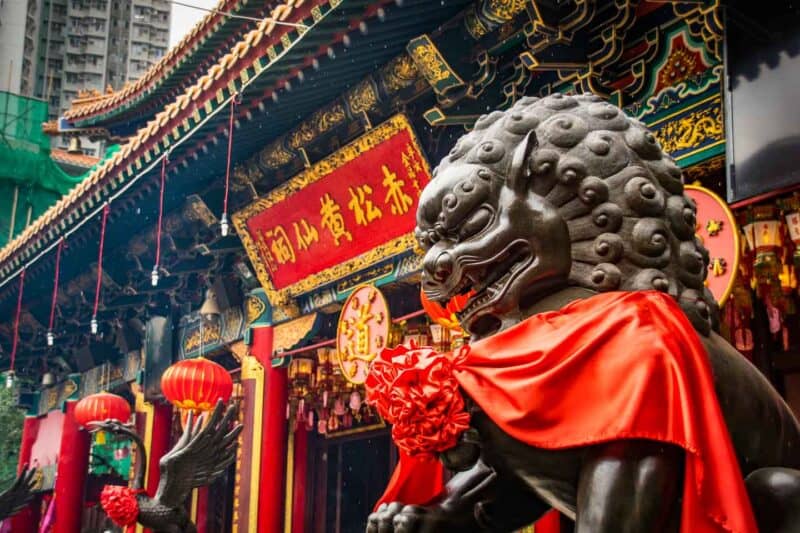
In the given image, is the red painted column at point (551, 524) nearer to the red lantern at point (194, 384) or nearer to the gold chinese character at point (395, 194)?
the gold chinese character at point (395, 194)

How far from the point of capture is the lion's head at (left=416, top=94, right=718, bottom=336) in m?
1.90

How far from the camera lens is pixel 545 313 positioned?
1.90 meters

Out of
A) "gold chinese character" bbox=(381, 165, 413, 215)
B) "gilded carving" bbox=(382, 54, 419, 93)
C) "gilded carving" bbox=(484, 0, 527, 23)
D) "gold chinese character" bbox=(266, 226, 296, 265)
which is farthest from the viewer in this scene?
"gold chinese character" bbox=(266, 226, 296, 265)

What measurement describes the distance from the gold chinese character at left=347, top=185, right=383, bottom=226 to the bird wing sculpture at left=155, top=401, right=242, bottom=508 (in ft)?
7.59

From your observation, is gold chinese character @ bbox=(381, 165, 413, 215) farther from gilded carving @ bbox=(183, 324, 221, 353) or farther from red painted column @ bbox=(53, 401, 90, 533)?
red painted column @ bbox=(53, 401, 90, 533)

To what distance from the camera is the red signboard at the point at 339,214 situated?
241 inches

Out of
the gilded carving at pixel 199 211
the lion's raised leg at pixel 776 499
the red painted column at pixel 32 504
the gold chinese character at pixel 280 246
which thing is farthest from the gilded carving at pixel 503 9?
the red painted column at pixel 32 504

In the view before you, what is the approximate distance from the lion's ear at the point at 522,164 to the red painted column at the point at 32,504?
44.9ft

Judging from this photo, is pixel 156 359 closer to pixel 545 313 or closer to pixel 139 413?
pixel 139 413

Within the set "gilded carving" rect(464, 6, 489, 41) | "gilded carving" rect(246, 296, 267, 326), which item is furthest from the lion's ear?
"gilded carving" rect(246, 296, 267, 326)

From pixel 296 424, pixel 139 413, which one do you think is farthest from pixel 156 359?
pixel 296 424

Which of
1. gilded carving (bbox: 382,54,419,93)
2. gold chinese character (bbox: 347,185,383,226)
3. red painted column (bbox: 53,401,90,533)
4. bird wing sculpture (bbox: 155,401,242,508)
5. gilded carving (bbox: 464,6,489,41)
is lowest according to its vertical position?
bird wing sculpture (bbox: 155,401,242,508)

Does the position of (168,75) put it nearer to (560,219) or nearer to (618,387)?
(560,219)

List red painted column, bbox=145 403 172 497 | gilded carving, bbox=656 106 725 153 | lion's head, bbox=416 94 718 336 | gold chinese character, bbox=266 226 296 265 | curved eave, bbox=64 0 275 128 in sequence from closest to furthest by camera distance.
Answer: lion's head, bbox=416 94 718 336 < gilded carving, bbox=656 106 725 153 < gold chinese character, bbox=266 226 296 265 < red painted column, bbox=145 403 172 497 < curved eave, bbox=64 0 275 128
